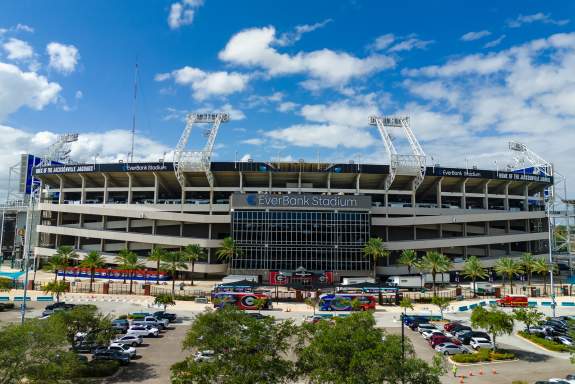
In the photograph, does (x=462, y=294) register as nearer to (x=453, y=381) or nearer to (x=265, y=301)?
(x=265, y=301)

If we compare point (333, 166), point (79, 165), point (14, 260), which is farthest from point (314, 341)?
point (14, 260)

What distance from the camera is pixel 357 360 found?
22.2 m

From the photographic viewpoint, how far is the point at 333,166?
333ft

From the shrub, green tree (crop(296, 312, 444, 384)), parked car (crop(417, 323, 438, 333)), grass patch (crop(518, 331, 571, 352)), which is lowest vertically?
the shrub

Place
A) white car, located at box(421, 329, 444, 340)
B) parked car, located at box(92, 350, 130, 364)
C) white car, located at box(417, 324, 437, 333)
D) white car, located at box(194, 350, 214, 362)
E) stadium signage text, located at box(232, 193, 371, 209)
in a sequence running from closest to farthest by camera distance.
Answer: white car, located at box(194, 350, 214, 362)
parked car, located at box(92, 350, 130, 364)
white car, located at box(421, 329, 444, 340)
white car, located at box(417, 324, 437, 333)
stadium signage text, located at box(232, 193, 371, 209)

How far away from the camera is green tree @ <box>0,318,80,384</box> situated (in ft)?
77.9

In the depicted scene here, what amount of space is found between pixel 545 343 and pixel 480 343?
7200mm

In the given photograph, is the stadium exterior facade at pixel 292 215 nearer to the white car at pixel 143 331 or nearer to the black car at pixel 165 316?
the black car at pixel 165 316

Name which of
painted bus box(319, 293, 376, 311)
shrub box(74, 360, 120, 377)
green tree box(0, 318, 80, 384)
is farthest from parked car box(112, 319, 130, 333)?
painted bus box(319, 293, 376, 311)

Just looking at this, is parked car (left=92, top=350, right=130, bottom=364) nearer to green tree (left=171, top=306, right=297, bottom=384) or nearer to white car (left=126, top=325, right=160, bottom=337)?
white car (left=126, top=325, right=160, bottom=337)

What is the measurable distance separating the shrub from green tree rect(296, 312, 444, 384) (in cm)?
1796

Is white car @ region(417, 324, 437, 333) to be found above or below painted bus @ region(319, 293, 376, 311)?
below

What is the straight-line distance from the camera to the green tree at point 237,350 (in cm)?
2198

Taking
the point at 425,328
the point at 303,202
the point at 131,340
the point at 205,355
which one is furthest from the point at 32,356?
the point at 303,202
